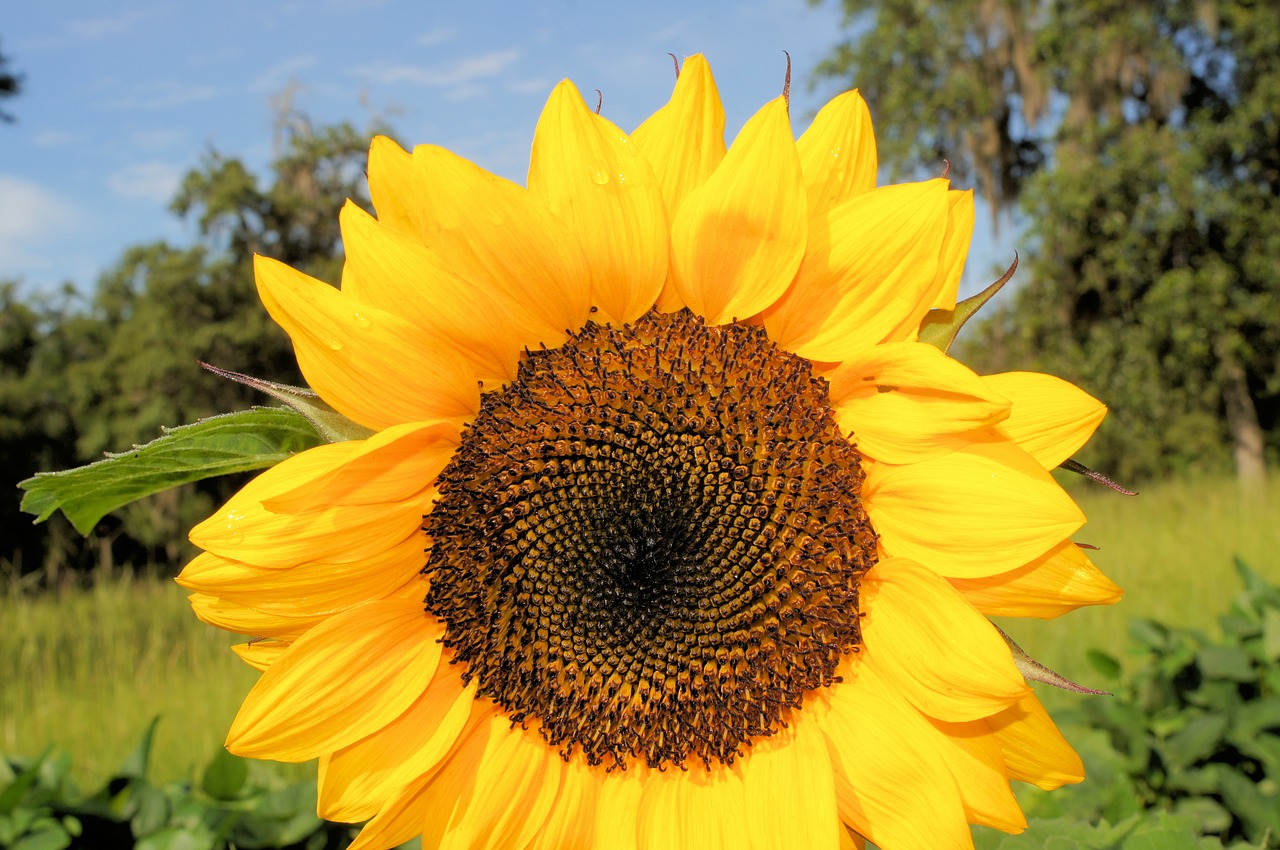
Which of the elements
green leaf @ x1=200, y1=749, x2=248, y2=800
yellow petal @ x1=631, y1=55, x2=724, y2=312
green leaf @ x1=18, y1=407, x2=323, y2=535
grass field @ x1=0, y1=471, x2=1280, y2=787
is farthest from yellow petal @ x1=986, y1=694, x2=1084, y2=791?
grass field @ x1=0, y1=471, x2=1280, y2=787

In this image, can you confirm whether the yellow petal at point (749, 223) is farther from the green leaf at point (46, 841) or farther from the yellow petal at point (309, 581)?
the green leaf at point (46, 841)

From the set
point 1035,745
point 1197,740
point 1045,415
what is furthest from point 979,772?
point 1197,740

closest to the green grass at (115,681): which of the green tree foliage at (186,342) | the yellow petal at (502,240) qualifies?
the yellow petal at (502,240)

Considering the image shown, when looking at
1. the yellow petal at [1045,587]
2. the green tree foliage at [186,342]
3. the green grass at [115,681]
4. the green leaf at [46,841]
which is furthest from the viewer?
the green tree foliage at [186,342]

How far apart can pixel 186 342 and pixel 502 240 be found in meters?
22.9

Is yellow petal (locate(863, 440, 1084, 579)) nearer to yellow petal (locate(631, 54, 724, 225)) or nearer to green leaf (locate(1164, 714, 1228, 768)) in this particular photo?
yellow petal (locate(631, 54, 724, 225))

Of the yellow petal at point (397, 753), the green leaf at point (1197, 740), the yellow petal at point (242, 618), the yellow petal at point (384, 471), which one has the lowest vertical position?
the green leaf at point (1197, 740)

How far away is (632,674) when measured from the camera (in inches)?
52.1

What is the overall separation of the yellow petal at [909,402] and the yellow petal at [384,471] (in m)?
0.47

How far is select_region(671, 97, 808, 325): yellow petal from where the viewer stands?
1136 mm

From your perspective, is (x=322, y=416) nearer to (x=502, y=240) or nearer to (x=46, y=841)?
(x=502, y=240)

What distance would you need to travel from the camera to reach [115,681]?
278 inches

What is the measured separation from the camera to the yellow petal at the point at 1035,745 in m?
1.22

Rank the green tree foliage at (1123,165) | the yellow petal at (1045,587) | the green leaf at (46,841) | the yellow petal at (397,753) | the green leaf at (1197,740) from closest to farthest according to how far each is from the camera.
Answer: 1. the yellow petal at (1045,587)
2. the yellow petal at (397,753)
3. the green leaf at (46,841)
4. the green leaf at (1197,740)
5. the green tree foliage at (1123,165)
